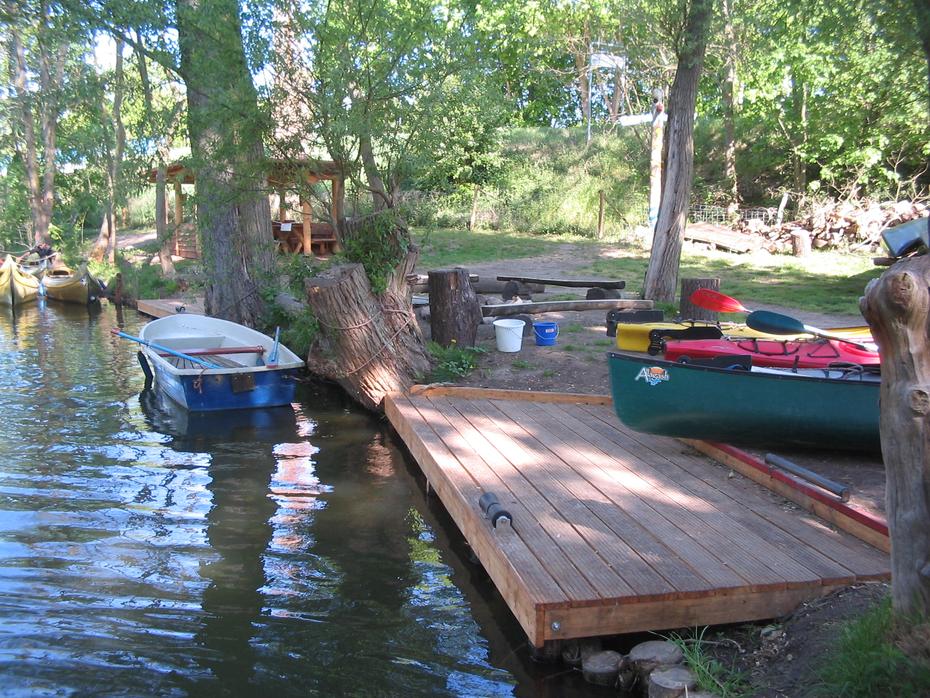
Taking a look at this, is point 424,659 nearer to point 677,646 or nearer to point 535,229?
point 677,646

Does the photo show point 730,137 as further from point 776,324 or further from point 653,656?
point 653,656

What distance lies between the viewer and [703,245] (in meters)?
21.0

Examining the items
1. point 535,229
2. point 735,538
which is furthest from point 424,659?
point 535,229

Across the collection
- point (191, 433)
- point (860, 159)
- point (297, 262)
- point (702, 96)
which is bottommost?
point (191, 433)

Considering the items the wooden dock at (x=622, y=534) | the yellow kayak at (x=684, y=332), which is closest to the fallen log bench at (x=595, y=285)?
the yellow kayak at (x=684, y=332)

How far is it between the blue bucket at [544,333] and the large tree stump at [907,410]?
21.9ft

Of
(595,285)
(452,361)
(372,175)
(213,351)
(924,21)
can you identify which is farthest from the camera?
(595,285)

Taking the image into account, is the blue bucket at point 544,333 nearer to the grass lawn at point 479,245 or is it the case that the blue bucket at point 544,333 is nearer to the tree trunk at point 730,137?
the grass lawn at point 479,245

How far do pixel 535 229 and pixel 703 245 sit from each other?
5.46 meters

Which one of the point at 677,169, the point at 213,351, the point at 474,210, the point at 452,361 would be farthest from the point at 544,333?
the point at 474,210

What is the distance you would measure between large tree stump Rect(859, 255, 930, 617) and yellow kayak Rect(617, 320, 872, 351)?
408cm

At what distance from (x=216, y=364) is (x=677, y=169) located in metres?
6.71

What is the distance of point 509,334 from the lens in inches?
376

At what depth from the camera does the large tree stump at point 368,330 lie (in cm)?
842
